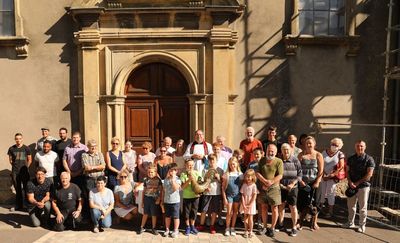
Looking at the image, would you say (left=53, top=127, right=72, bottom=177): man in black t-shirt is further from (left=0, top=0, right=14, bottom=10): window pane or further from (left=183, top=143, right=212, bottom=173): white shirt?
(left=0, top=0, right=14, bottom=10): window pane

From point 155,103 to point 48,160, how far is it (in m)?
A: 2.67

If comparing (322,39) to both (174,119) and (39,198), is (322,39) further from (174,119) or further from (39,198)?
(39,198)

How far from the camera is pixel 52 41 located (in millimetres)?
7488

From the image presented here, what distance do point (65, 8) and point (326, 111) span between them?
21.0 feet

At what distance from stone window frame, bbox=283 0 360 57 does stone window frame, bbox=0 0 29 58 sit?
594 centimetres

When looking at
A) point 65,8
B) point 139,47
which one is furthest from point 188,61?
point 65,8

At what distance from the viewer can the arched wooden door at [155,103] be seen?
7711mm

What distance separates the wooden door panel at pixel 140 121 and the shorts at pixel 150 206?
95.3 inches

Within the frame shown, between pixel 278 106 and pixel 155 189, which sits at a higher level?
pixel 278 106

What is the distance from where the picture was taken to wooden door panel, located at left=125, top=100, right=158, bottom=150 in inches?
304

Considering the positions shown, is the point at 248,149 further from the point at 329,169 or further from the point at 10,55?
the point at 10,55

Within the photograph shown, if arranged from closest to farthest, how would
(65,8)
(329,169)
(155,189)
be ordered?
(155,189), (329,169), (65,8)

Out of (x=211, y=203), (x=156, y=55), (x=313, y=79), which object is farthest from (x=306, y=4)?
(x=211, y=203)

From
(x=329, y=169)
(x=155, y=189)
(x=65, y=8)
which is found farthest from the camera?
(x=65, y=8)
